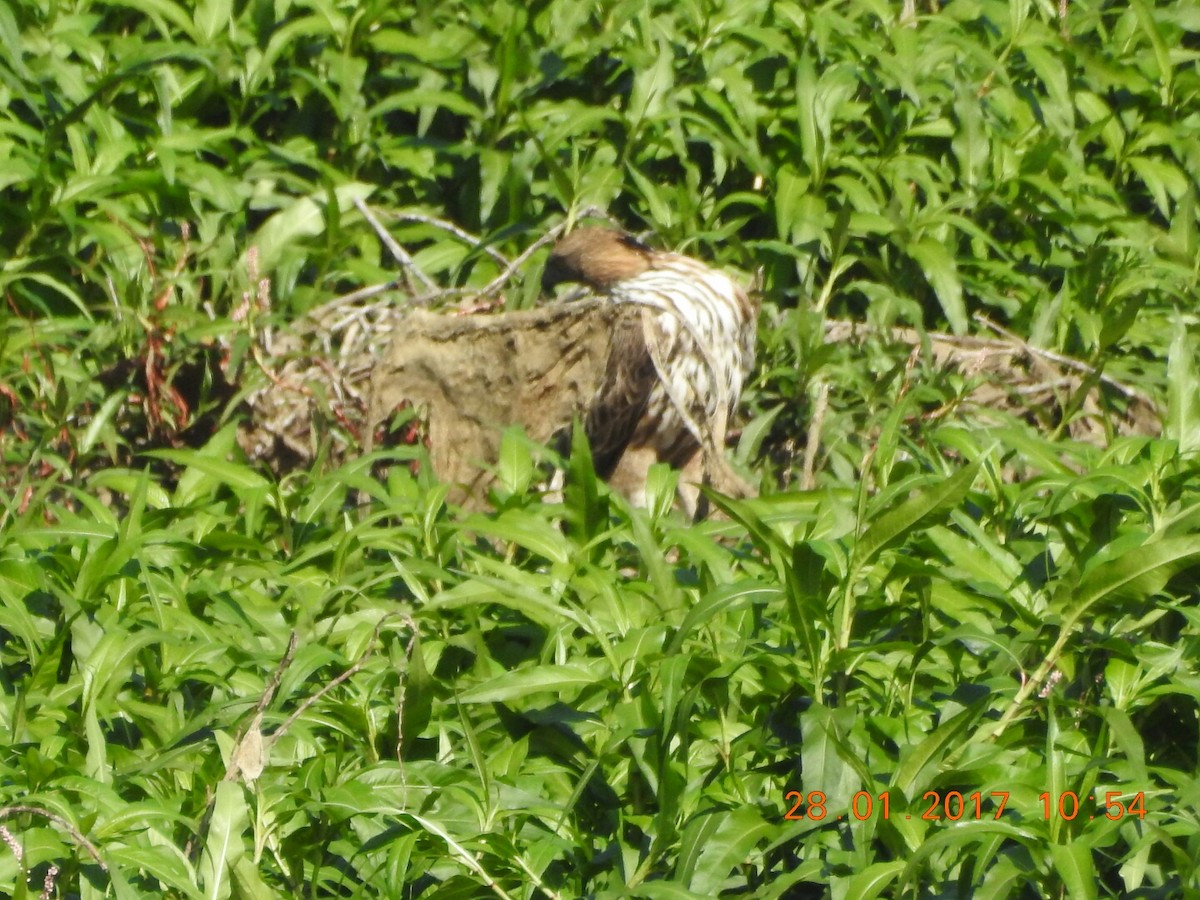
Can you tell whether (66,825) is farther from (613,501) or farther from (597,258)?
(597,258)

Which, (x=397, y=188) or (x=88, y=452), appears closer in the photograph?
(x=88, y=452)

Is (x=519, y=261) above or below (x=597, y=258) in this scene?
below

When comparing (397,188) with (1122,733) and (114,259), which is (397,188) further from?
(1122,733)

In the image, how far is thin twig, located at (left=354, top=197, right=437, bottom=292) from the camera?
16.5 feet

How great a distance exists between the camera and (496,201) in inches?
211

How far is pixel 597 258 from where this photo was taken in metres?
4.72

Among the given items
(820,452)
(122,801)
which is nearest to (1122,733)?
(122,801)

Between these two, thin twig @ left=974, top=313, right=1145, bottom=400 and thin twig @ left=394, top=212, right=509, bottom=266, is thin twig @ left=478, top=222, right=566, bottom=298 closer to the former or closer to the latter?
thin twig @ left=394, top=212, right=509, bottom=266

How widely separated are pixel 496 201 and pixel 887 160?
1.33 m

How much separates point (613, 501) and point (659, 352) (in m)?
0.78

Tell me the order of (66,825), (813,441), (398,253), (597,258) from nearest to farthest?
(66,825) → (813,441) → (597,258) → (398,253)

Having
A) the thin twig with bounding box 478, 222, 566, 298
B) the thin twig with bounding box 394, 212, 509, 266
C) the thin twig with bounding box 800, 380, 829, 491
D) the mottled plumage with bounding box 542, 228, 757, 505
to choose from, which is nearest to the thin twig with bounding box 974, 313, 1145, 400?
the mottled plumage with bounding box 542, 228, 757, 505
